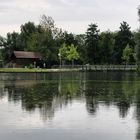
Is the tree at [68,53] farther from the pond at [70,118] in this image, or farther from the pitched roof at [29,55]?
the pond at [70,118]

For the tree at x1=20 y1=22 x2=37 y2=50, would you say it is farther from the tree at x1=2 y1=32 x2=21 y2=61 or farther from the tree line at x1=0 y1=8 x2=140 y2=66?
the tree line at x1=0 y1=8 x2=140 y2=66

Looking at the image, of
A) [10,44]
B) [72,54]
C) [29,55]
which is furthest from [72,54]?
[10,44]

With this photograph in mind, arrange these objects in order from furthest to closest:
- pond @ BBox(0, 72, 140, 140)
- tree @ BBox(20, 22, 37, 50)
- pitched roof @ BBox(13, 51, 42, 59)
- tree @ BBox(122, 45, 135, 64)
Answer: tree @ BBox(20, 22, 37, 50) → tree @ BBox(122, 45, 135, 64) → pitched roof @ BBox(13, 51, 42, 59) → pond @ BBox(0, 72, 140, 140)

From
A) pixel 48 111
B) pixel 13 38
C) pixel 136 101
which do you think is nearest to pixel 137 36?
pixel 136 101

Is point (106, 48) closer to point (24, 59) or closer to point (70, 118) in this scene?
point (24, 59)

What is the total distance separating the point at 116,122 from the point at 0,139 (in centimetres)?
642

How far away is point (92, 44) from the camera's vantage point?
457ft

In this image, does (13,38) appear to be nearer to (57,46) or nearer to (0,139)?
(57,46)

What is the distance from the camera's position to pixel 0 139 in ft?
59.1

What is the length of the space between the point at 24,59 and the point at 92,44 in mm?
19124

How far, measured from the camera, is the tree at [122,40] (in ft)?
476

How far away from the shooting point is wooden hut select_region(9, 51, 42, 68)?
13425cm

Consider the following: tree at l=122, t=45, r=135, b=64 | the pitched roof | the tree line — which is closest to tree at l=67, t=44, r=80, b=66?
the tree line

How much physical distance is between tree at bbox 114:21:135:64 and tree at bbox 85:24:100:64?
6918mm
